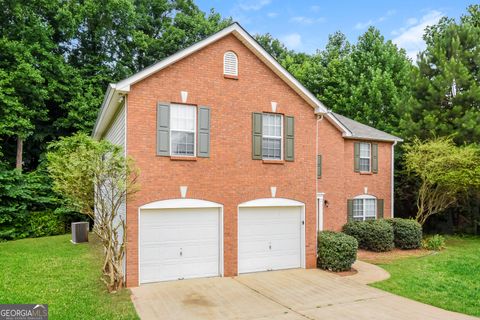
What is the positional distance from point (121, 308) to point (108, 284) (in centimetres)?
174

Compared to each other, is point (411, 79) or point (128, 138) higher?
point (411, 79)

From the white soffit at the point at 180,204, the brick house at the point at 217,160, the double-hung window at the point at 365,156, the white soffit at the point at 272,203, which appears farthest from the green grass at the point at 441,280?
the white soffit at the point at 180,204

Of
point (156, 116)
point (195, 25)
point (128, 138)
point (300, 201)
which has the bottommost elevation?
point (300, 201)

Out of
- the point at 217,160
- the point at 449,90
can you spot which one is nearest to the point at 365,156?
the point at 449,90

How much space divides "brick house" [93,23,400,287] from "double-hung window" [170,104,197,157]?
0.03 m

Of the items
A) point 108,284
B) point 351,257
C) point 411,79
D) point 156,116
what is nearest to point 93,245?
point 108,284

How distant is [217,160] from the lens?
39.4 ft

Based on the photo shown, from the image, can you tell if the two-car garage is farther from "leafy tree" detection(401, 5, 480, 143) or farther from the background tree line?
"leafy tree" detection(401, 5, 480, 143)

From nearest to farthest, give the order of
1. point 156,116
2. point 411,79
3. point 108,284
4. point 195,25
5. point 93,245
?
point 108,284 < point 156,116 < point 93,245 < point 411,79 < point 195,25

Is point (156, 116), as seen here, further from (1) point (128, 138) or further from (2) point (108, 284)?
(2) point (108, 284)

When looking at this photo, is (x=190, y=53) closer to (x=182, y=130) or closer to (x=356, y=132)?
(x=182, y=130)

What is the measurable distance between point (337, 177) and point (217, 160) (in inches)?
346

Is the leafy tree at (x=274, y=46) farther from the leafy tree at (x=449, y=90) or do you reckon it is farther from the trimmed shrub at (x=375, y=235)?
the trimmed shrub at (x=375, y=235)

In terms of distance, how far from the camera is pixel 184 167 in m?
11.5
